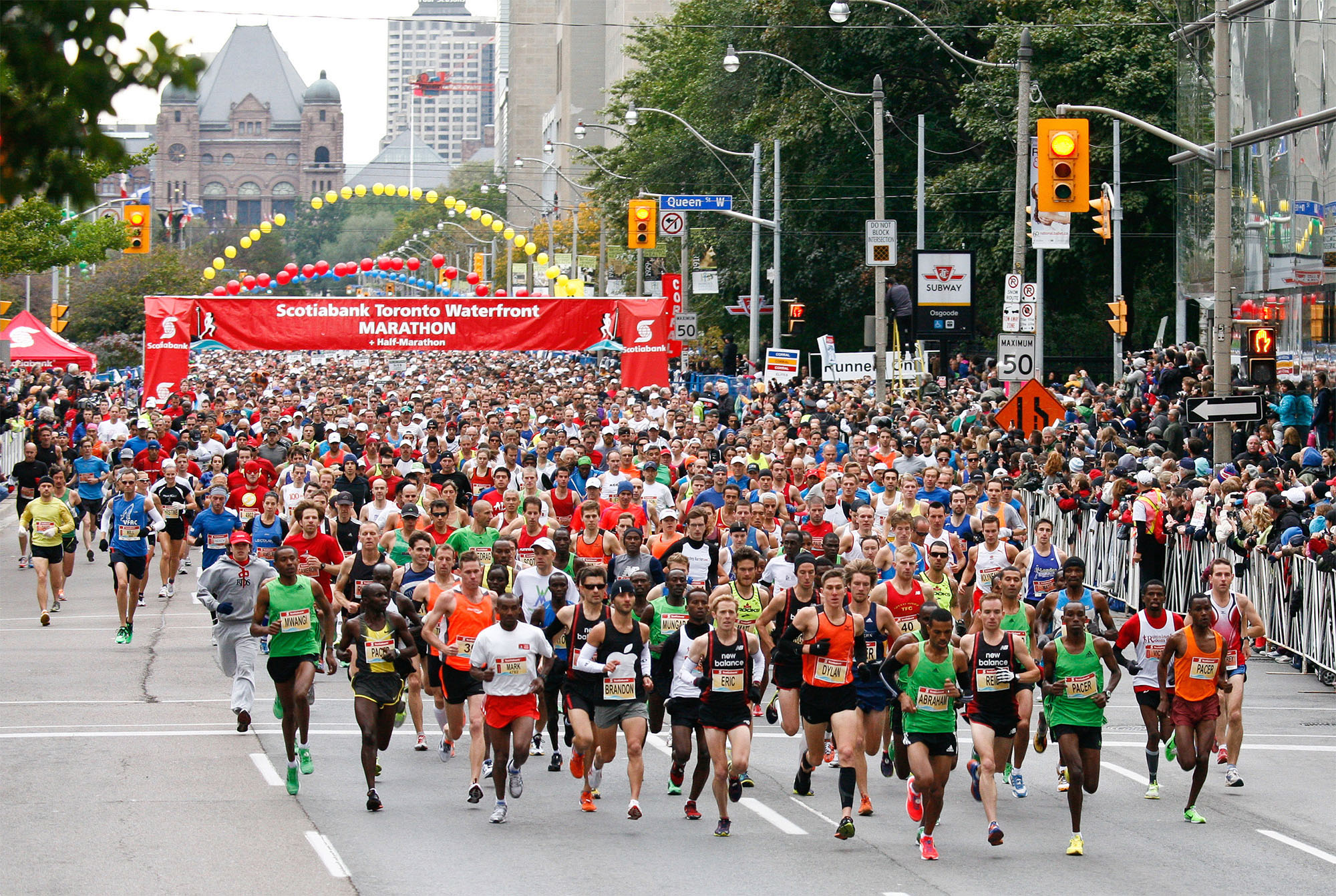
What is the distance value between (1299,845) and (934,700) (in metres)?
2.40

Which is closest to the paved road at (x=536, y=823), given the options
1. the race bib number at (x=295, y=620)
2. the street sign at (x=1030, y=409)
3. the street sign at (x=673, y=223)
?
the race bib number at (x=295, y=620)

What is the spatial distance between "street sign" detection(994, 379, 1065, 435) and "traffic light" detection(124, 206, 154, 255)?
2456 centimetres

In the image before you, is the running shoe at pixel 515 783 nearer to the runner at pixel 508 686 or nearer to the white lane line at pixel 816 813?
the runner at pixel 508 686

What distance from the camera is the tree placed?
564cm

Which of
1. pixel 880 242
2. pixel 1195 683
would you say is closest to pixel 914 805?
pixel 1195 683

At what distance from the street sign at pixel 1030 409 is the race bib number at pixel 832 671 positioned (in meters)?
11.9

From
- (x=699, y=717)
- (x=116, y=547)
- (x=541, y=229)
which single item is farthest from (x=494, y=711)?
(x=541, y=229)

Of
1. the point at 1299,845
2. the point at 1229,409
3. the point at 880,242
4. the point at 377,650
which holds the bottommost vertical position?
the point at 1299,845

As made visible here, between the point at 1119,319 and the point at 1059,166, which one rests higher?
the point at 1059,166

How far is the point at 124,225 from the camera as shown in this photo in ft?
131

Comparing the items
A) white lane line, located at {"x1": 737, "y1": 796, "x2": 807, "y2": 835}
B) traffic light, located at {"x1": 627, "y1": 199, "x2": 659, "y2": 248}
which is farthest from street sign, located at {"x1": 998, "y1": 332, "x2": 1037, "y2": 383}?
traffic light, located at {"x1": 627, "y1": 199, "x2": 659, "y2": 248}

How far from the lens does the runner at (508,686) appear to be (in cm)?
1171

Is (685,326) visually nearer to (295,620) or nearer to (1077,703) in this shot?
(295,620)

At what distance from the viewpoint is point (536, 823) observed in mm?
11586
